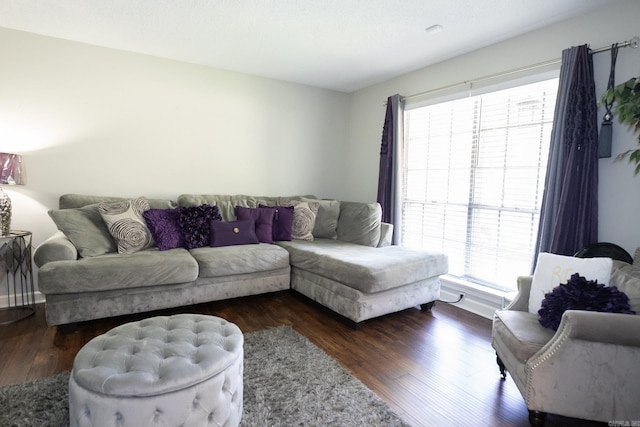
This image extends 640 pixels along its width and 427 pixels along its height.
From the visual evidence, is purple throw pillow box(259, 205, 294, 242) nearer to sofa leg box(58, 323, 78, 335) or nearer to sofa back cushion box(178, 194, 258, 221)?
sofa back cushion box(178, 194, 258, 221)

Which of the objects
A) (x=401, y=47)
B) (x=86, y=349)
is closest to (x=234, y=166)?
(x=401, y=47)

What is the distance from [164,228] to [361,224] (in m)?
1.97

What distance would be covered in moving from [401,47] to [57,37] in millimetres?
3126

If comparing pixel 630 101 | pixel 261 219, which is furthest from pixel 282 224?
pixel 630 101

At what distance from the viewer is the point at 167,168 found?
3695 millimetres

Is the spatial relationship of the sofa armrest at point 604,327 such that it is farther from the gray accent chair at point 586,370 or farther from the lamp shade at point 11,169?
the lamp shade at point 11,169

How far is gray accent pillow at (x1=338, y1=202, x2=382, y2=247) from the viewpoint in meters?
3.66

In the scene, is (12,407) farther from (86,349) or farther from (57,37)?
(57,37)

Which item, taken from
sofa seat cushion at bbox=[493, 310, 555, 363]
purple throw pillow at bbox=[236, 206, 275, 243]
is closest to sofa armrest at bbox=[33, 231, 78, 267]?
purple throw pillow at bbox=[236, 206, 275, 243]

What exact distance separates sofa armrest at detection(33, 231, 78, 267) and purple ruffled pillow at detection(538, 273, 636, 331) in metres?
3.14

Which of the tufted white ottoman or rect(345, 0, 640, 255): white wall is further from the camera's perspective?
rect(345, 0, 640, 255): white wall

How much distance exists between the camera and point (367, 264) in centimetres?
274

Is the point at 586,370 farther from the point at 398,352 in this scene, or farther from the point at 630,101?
the point at 630,101

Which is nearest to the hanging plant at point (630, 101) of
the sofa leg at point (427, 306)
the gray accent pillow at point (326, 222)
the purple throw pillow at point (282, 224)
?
the sofa leg at point (427, 306)
